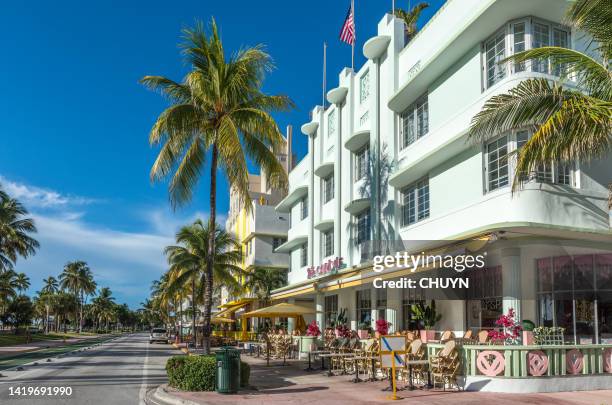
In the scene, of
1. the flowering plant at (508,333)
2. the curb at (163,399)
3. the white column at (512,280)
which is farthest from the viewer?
the white column at (512,280)

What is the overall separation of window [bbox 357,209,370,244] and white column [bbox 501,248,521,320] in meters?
11.2

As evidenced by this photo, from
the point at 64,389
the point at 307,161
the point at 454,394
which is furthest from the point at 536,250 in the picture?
the point at 307,161

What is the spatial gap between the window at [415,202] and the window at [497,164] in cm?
435

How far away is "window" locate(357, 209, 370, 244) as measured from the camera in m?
27.7

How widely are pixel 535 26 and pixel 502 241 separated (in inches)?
250

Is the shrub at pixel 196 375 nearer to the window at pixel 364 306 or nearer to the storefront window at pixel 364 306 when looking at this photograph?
the window at pixel 364 306

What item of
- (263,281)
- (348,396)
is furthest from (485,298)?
(263,281)

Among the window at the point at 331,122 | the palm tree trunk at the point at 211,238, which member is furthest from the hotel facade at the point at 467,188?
the palm tree trunk at the point at 211,238

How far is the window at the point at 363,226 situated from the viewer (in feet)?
90.9

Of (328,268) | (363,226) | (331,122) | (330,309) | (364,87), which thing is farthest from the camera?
(331,122)

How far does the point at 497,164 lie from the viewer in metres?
17.7

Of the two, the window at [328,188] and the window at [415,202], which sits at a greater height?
the window at [328,188]

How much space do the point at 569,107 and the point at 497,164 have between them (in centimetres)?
621

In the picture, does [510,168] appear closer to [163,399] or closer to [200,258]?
[163,399]
